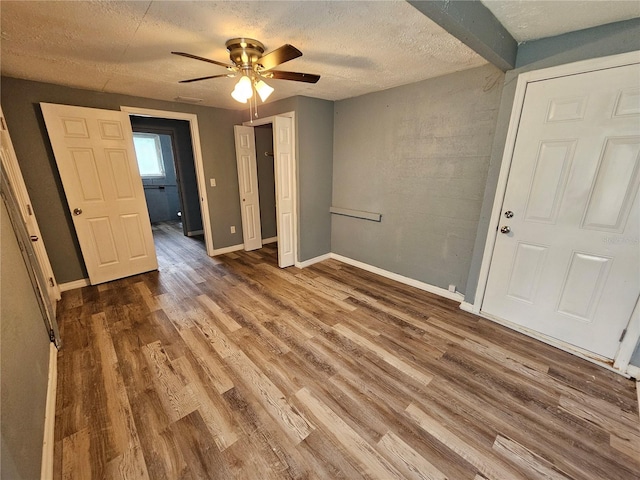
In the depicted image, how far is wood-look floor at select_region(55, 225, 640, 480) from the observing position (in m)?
1.27

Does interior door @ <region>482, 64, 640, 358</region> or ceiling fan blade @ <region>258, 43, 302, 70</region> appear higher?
ceiling fan blade @ <region>258, 43, 302, 70</region>

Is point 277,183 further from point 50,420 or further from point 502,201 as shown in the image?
point 50,420

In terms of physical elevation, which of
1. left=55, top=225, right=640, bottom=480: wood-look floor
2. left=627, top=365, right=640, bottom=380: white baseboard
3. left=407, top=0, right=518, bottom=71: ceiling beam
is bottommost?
left=55, top=225, right=640, bottom=480: wood-look floor

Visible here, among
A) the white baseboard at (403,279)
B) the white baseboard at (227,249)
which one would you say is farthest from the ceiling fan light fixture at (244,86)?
the white baseboard at (227,249)

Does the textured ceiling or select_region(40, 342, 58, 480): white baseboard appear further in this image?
the textured ceiling

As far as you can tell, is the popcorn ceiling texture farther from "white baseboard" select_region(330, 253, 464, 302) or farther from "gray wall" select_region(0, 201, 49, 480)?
"white baseboard" select_region(330, 253, 464, 302)

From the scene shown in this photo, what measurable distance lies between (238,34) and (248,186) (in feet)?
8.58

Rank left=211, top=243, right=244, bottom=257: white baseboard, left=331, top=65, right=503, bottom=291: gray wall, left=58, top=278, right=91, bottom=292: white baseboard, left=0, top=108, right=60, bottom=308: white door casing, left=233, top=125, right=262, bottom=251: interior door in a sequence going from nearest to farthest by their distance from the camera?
left=0, top=108, right=60, bottom=308: white door casing
left=331, top=65, right=503, bottom=291: gray wall
left=58, top=278, right=91, bottom=292: white baseboard
left=233, top=125, right=262, bottom=251: interior door
left=211, top=243, right=244, bottom=257: white baseboard

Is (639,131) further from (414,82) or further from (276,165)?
(276,165)

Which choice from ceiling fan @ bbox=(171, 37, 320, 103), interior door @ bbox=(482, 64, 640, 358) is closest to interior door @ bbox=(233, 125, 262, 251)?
ceiling fan @ bbox=(171, 37, 320, 103)

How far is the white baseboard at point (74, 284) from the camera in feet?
9.54

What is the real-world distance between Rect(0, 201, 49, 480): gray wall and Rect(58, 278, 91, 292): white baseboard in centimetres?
147

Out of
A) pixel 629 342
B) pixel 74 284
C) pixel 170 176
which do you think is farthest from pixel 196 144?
pixel 629 342

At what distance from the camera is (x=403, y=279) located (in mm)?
3162
